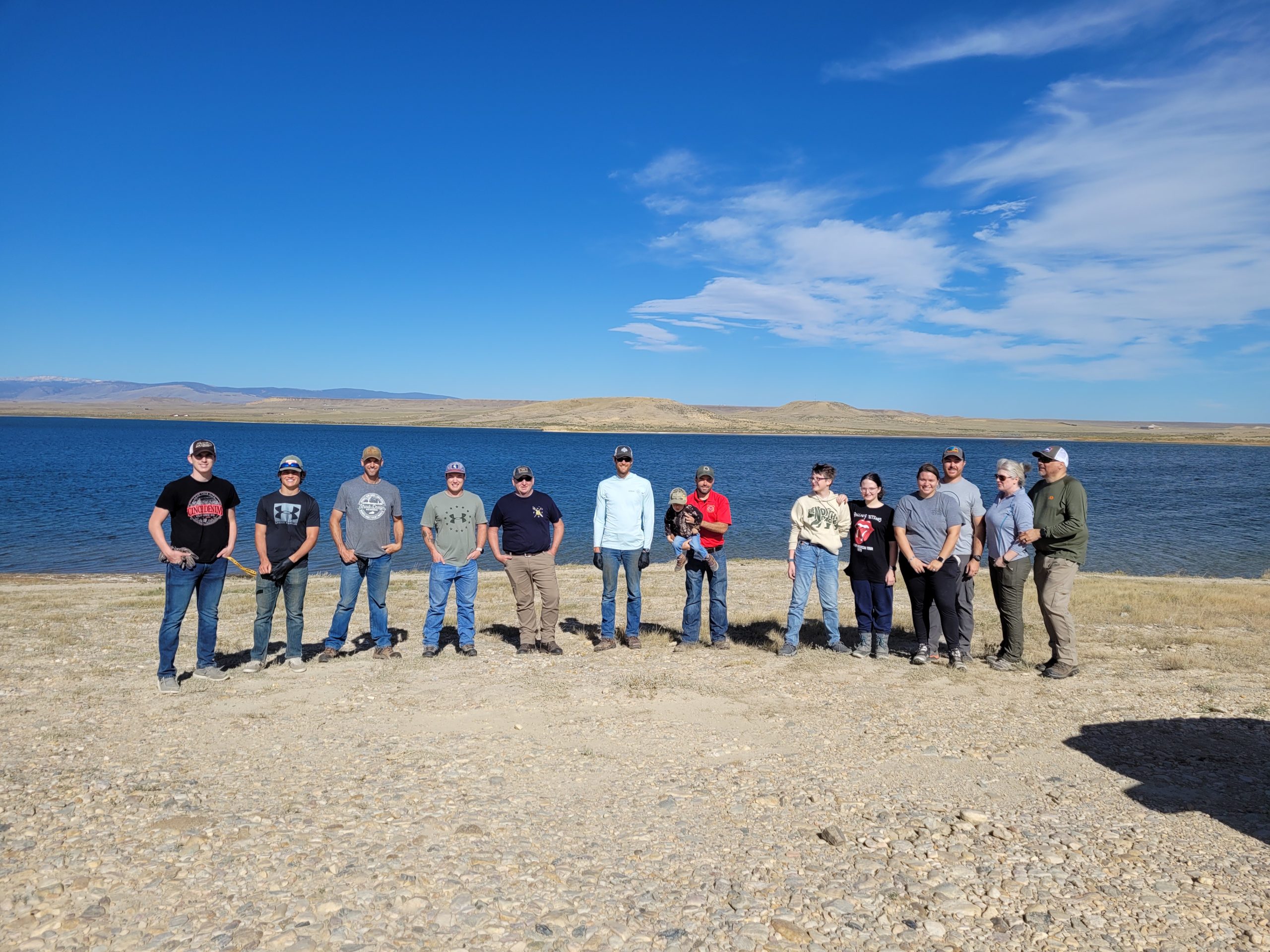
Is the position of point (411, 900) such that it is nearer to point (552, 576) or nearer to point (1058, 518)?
point (552, 576)

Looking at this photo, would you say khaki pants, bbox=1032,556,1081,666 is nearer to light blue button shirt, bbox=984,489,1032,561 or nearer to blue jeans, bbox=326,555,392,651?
light blue button shirt, bbox=984,489,1032,561

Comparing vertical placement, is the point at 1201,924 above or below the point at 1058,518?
below

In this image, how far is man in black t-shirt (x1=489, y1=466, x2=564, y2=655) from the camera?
886 cm

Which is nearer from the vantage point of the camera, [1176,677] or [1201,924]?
[1201,924]

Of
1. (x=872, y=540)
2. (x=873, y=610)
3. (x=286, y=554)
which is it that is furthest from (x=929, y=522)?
(x=286, y=554)

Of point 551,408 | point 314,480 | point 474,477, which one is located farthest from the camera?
point 551,408

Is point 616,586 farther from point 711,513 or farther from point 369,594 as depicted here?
point 369,594

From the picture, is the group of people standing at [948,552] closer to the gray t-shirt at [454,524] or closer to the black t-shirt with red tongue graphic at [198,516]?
the gray t-shirt at [454,524]

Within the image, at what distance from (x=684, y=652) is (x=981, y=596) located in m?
7.14

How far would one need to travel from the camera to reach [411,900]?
12.9ft

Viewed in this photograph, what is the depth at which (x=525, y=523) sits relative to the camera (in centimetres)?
885

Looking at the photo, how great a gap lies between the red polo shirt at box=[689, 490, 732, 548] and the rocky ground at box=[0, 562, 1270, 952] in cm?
134


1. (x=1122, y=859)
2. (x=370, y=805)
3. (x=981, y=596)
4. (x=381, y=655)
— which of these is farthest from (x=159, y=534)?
(x=981, y=596)

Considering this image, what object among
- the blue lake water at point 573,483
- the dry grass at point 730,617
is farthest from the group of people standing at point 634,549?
the blue lake water at point 573,483
